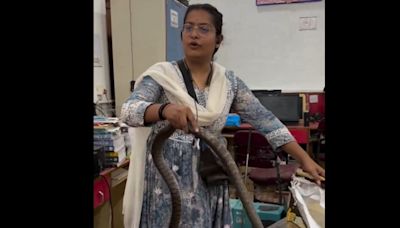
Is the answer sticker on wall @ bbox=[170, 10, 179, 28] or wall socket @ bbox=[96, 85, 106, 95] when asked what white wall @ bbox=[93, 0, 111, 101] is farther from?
sticker on wall @ bbox=[170, 10, 179, 28]

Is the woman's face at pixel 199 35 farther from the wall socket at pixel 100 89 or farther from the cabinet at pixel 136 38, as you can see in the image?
the cabinet at pixel 136 38

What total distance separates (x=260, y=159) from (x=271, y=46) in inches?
62.7

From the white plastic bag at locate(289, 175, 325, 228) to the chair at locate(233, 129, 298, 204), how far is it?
1.06m

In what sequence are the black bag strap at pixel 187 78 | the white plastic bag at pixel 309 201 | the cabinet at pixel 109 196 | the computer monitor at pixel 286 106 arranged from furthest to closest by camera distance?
the computer monitor at pixel 286 106
the cabinet at pixel 109 196
the white plastic bag at pixel 309 201
the black bag strap at pixel 187 78

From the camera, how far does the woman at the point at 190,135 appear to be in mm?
1194

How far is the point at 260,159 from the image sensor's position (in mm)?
3047

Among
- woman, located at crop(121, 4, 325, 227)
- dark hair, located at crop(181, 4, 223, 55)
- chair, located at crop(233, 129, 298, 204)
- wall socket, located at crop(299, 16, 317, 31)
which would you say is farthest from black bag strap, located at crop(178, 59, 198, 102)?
wall socket, located at crop(299, 16, 317, 31)

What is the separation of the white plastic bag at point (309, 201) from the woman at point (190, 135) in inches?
11.5

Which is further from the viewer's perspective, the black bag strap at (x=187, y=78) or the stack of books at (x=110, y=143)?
the stack of books at (x=110, y=143)

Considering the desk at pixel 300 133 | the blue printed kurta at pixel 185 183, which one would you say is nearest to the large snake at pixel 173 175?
the blue printed kurta at pixel 185 183

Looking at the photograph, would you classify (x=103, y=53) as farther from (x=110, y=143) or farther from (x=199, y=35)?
(x=199, y=35)

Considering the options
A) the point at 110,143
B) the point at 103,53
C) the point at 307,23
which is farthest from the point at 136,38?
the point at 307,23
